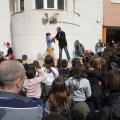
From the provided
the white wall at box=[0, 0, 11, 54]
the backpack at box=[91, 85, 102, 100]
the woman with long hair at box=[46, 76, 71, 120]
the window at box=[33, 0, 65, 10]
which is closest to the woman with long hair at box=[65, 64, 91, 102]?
the backpack at box=[91, 85, 102, 100]

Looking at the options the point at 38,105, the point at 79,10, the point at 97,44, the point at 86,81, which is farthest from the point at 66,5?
the point at 38,105

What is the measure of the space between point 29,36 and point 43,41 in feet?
3.04

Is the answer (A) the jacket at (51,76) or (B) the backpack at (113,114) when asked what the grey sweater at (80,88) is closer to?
(A) the jacket at (51,76)

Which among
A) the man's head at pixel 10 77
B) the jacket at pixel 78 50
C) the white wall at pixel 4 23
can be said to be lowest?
the jacket at pixel 78 50

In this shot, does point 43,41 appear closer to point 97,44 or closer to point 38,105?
point 97,44

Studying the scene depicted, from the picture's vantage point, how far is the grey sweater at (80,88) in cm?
456

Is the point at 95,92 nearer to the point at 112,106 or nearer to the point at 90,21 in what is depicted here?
the point at 112,106

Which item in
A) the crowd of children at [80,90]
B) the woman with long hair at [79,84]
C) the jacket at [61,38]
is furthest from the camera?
the jacket at [61,38]

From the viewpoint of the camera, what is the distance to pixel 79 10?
19.0 metres

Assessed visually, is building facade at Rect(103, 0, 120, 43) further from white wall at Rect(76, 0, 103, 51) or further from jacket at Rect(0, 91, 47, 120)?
jacket at Rect(0, 91, 47, 120)

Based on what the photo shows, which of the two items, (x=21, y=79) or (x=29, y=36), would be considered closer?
(x=21, y=79)

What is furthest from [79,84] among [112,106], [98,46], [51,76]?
[98,46]

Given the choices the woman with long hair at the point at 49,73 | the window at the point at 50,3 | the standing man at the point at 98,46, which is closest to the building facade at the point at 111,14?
the standing man at the point at 98,46

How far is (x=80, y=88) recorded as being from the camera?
456cm
